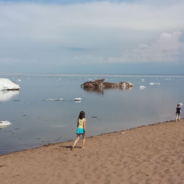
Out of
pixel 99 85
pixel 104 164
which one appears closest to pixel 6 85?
pixel 99 85

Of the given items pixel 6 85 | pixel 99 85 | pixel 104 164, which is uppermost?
pixel 6 85

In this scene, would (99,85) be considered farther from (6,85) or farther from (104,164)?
(104,164)

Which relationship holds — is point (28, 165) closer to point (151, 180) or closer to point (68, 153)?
point (68, 153)

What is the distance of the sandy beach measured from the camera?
8.93m

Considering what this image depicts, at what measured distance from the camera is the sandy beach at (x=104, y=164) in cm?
893

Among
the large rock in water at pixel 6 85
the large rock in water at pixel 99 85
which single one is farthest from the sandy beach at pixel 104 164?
the large rock in water at pixel 99 85

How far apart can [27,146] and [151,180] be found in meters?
9.53

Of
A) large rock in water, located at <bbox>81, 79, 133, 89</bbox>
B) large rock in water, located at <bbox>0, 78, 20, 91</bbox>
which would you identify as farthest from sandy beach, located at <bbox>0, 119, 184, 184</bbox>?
large rock in water, located at <bbox>81, 79, 133, 89</bbox>

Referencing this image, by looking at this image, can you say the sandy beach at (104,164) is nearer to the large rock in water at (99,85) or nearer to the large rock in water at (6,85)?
the large rock in water at (6,85)

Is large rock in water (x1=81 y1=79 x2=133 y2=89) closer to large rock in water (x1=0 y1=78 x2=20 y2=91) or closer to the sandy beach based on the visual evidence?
large rock in water (x1=0 y1=78 x2=20 y2=91)

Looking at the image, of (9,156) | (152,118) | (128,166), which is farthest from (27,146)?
(152,118)

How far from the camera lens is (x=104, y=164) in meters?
10.5

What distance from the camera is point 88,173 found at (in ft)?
31.3

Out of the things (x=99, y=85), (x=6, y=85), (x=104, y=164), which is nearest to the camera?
(x=104, y=164)
